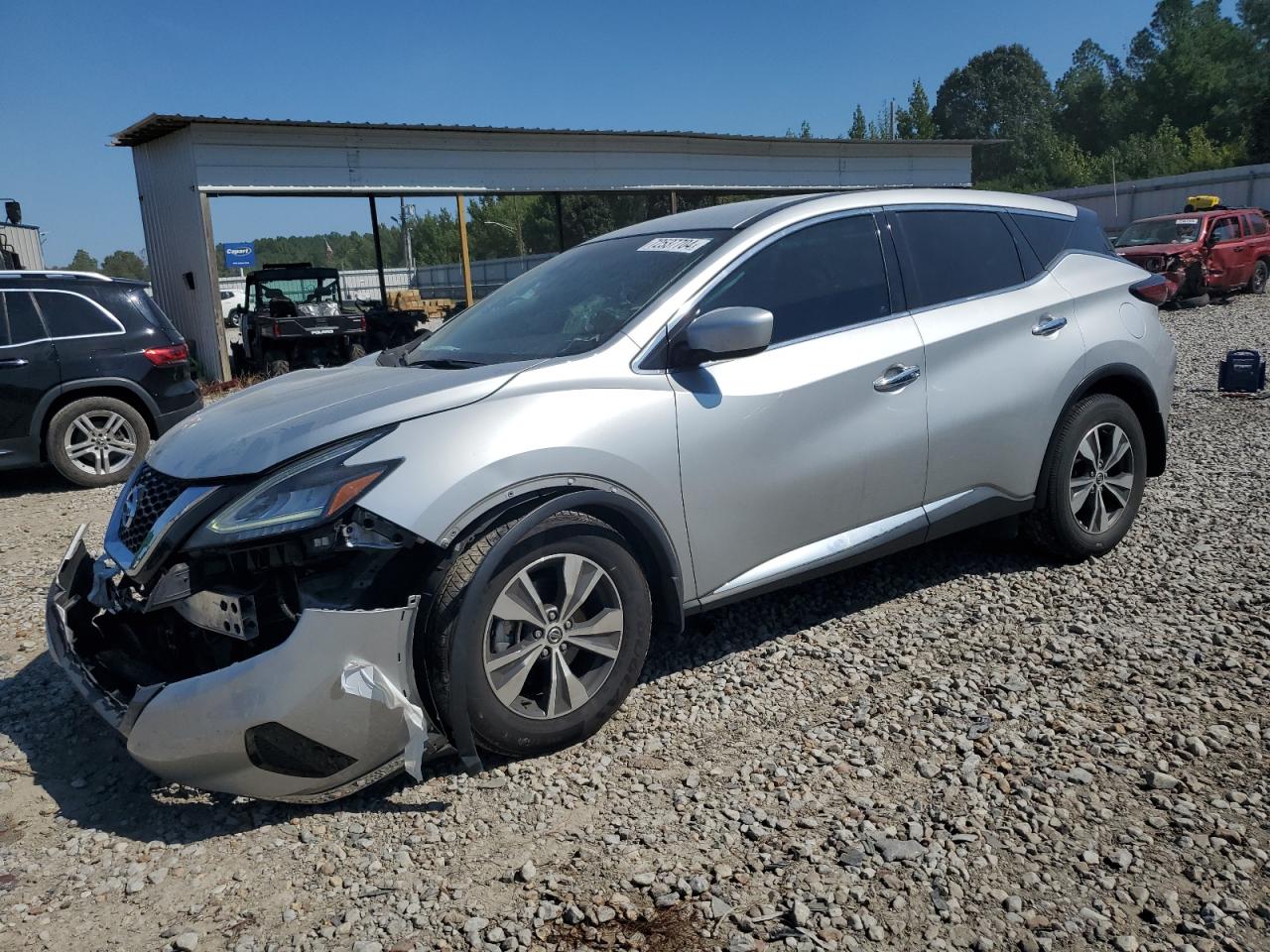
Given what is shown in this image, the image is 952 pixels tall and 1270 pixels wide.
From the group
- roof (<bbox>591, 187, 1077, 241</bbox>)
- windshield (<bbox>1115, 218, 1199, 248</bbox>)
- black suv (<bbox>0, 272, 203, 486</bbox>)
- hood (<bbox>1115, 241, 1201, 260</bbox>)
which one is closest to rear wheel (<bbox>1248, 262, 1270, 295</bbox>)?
windshield (<bbox>1115, 218, 1199, 248</bbox>)

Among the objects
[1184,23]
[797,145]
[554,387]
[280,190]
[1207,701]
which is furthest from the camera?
[1184,23]

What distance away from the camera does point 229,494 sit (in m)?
2.85

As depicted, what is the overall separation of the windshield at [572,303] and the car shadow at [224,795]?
4.52ft

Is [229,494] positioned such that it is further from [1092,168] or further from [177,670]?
[1092,168]

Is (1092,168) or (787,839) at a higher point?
(1092,168)

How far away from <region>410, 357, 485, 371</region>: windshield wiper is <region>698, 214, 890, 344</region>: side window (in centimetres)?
88

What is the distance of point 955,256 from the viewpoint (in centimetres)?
426

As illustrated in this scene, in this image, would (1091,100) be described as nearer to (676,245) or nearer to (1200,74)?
(1200,74)

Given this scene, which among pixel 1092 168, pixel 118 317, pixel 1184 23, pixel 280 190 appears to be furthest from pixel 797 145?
pixel 1184 23

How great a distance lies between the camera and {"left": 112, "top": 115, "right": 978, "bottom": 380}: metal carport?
1563cm

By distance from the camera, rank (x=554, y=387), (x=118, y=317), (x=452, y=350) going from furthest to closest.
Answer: (x=118, y=317) → (x=452, y=350) → (x=554, y=387)

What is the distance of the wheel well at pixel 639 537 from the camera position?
2.89 m

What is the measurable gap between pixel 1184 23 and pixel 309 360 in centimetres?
8743

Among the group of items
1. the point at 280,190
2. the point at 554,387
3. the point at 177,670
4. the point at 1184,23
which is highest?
the point at 1184,23
